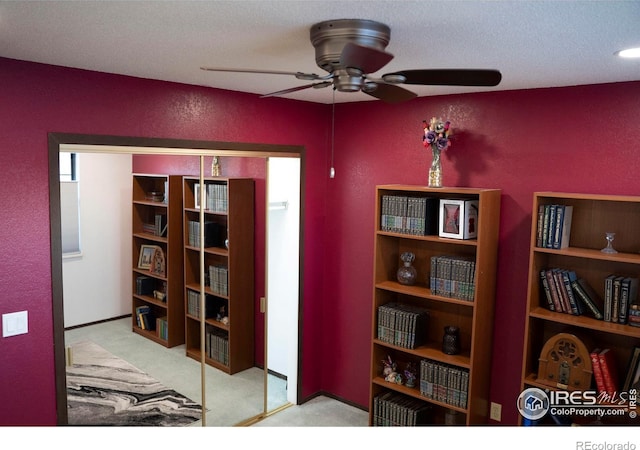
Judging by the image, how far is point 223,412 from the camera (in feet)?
12.3

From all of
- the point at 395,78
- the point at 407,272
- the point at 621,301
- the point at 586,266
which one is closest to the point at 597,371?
the point at 621,301

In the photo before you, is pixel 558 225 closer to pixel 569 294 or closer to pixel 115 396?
pixel 569 294

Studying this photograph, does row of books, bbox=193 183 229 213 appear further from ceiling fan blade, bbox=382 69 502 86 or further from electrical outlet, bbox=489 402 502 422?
electrical outlet, bbox=489 402 502 422

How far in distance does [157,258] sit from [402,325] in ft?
5.36

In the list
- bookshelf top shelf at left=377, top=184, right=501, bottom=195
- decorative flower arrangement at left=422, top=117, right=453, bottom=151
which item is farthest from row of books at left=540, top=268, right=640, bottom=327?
decorative flower arrangement at left=422, top=117, right=453, bottom=151

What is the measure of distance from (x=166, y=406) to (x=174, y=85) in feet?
6.73

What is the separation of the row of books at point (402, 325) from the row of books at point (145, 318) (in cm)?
149

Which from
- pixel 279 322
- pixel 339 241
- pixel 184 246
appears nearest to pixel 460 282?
pixel 339 241

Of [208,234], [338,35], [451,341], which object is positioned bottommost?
[451,341]

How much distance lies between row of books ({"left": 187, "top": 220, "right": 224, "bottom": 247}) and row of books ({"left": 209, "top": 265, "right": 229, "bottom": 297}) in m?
0.17

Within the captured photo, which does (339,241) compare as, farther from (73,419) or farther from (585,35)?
(585,35)

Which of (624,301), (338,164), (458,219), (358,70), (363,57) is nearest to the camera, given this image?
(363,57)

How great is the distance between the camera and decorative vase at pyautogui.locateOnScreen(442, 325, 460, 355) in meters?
3.36

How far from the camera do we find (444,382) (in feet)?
11.0
